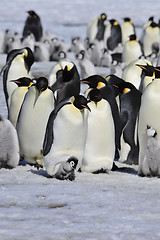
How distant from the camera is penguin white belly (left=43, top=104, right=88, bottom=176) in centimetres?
455

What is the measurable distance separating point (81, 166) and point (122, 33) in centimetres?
1446

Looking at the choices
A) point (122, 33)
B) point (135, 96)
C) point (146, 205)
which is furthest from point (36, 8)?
point (146, 205)

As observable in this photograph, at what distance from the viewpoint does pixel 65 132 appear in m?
4.58

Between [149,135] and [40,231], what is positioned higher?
[149,135]

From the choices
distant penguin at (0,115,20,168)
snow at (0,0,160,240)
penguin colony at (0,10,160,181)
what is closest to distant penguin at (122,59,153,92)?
penguin colony at (0,10,160,181)

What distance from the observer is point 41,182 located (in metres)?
4.48

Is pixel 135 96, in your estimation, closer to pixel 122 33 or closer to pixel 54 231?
pixel 54 231

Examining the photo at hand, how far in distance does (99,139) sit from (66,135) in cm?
56

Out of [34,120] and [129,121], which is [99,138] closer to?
[34,120]

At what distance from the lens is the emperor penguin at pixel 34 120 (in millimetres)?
5141

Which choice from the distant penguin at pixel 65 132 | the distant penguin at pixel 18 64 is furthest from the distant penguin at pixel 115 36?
the distant penguin at pixel 65 132

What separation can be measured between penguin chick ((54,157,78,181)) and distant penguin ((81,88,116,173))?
500mm

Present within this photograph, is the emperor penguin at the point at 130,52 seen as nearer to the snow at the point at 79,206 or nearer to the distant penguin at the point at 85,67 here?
the distant penguin at the point at 85,67

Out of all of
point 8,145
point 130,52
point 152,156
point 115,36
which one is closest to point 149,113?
point 152,156
